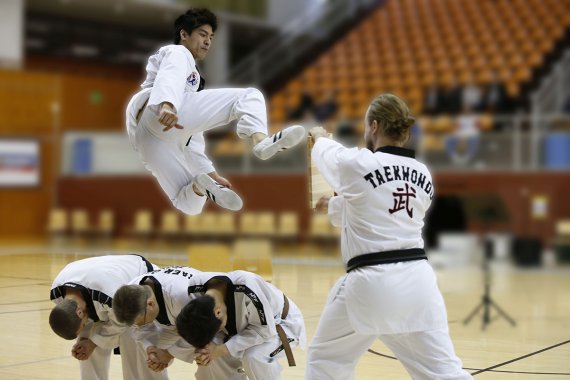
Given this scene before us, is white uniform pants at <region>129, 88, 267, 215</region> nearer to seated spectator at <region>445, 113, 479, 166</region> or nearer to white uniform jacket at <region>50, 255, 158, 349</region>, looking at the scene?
white uniform jacket at <region>50, 255, 158, 349</region>

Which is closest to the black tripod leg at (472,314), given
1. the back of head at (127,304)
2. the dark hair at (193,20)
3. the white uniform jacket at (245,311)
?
the white uniform jacket at (245,311)

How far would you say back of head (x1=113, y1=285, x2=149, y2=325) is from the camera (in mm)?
5125

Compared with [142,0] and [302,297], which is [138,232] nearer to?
[142,0]

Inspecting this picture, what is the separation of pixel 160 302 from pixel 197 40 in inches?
76.5

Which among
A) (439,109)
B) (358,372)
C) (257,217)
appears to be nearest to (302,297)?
(358,372)

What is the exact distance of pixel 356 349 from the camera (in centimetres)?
502

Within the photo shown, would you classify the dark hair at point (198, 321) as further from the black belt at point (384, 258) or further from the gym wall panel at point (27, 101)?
the gym wall panel at point (27, 101)

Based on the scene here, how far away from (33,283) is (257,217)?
11.2 metres

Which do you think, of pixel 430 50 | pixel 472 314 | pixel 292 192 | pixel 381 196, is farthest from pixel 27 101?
pixel 381 196

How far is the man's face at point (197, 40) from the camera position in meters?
6.15

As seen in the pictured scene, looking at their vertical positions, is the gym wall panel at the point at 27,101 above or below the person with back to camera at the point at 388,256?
above

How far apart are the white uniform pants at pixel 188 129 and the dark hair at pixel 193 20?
1.55ft

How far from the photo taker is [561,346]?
820 cm

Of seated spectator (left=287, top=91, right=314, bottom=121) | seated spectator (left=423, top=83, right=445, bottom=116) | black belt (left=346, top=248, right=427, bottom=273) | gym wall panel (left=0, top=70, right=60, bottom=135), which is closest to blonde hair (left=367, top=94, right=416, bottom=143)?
black belt (left=346, top=248, right=427, bottom=273)
